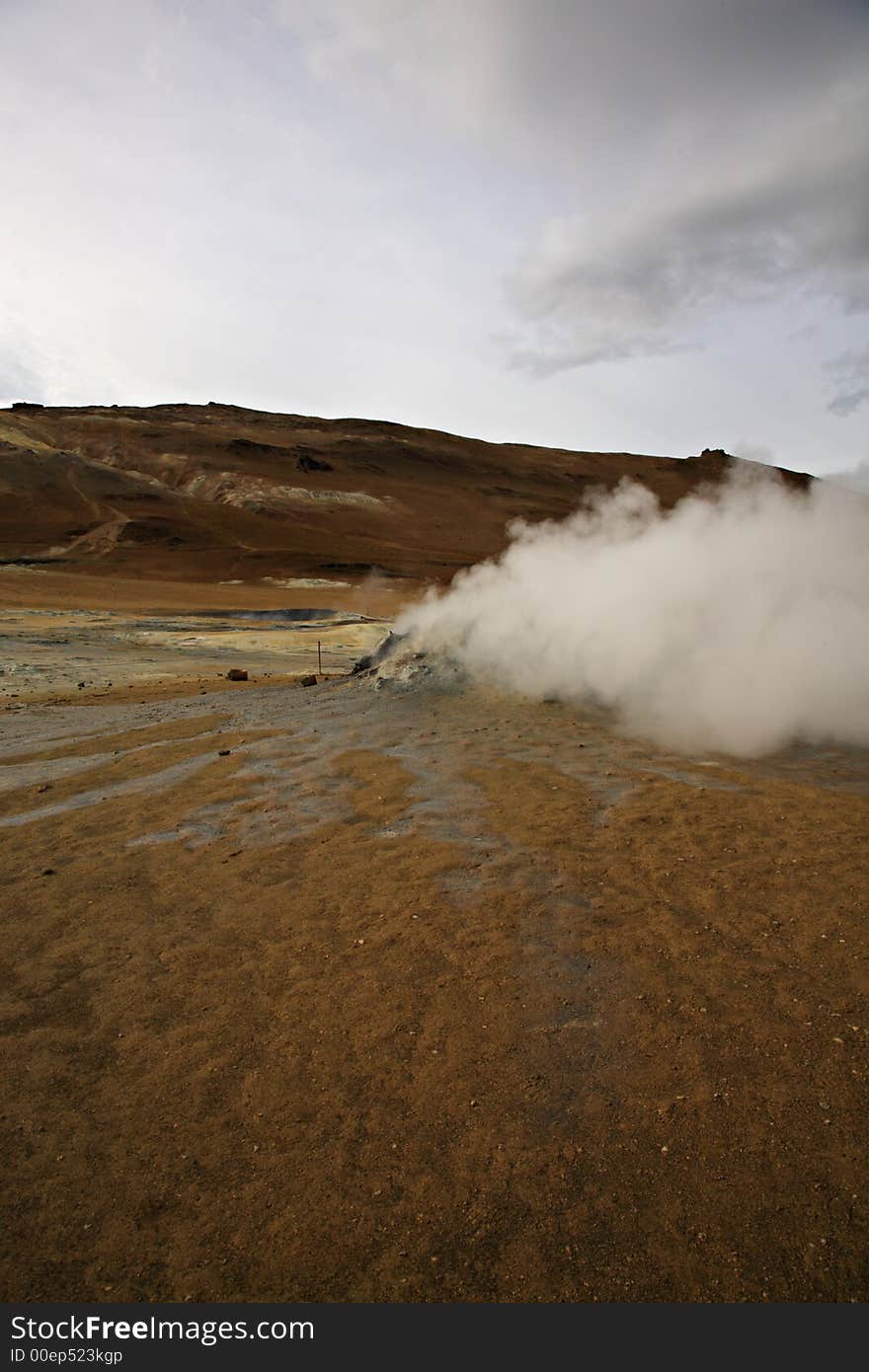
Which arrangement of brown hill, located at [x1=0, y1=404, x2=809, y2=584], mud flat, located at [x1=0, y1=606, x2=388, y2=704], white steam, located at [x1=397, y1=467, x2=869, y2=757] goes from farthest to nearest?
brown hill, located at [x1=0, y1=404, x2=809, y2=584] → mud flat, located at [x1=0, y1=606, x2=388, y2=704] → white steam, located at [x1=397, y1=467, x2=869, y2=757]

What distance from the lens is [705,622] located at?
915 cm

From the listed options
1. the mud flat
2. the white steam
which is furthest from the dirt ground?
the mud flat

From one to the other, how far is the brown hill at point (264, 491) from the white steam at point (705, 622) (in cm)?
3270

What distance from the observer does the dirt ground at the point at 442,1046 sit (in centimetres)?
235

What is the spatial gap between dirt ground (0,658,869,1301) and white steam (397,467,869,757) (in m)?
2.06

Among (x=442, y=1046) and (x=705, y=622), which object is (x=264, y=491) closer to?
A: (x=705, y=622)

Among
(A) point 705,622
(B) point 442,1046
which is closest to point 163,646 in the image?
(A) point 705,622

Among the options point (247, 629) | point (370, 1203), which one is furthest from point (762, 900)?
point (247, 629)

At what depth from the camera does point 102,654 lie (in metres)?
21.3

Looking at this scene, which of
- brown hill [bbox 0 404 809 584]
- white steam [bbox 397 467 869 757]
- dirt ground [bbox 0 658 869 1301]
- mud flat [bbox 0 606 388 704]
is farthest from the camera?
brown hill [bbox 0 404 809 584]

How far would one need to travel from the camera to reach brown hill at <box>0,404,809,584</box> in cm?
4494

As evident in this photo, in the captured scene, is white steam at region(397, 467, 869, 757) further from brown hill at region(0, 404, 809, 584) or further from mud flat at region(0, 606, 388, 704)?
brown hill at region(0, 404, 809, 584)

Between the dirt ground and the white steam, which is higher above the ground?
the white steam

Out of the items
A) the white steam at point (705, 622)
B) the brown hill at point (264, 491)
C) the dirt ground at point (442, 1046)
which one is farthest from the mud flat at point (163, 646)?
the brown hill at point (264, 491)
